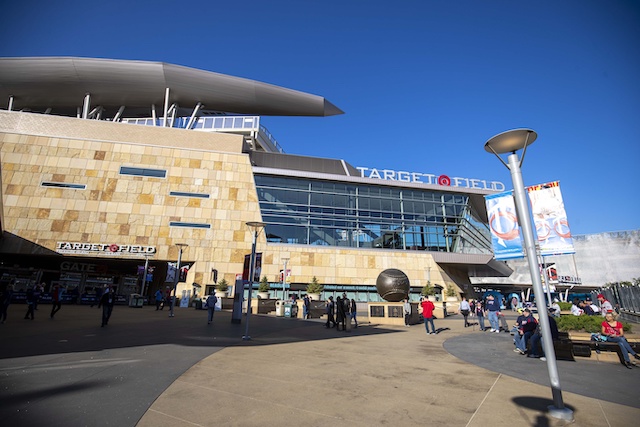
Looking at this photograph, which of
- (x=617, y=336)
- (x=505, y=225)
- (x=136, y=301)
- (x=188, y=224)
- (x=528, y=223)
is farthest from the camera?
(x=188, y=224)

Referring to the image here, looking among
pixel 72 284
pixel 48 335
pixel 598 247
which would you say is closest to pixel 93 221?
pixel 72 284

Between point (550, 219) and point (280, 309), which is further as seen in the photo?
point (280, 309)

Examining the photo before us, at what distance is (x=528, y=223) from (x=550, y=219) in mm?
12140

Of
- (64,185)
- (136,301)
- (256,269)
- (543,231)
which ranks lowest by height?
(136,301)

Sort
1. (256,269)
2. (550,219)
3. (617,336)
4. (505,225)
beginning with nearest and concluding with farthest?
(505,225) < (617,336) < (256,269) < (550,219)

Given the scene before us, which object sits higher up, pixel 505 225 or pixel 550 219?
pixel 550 219

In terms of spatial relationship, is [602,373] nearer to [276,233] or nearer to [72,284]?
[276,233]

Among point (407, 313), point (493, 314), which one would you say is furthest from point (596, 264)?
point (493, 314)

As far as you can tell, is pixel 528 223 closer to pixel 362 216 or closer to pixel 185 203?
pixel 362 216

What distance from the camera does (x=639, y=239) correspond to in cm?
6538

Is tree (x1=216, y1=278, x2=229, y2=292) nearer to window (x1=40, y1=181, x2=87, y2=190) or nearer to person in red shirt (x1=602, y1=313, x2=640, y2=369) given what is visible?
window (x1=40, y1=181, x2=87, y2=190)

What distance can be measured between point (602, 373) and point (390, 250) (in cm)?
3266

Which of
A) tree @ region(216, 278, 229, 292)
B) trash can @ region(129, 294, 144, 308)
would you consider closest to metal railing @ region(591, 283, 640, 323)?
tree @ region(216, 278, 229, 292)

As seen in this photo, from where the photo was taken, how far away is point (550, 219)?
15195 millimetres
